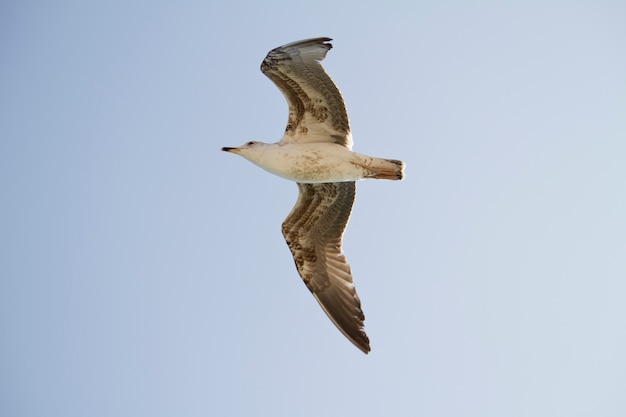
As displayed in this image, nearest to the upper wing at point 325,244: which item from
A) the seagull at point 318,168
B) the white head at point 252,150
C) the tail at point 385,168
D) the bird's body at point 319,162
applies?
the seagull at point 318,168

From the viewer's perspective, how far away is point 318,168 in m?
9.84

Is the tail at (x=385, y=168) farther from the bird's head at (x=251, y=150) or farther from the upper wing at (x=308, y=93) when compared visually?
the bird's head at (x=251, y=150)

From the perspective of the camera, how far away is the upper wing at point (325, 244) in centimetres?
1059

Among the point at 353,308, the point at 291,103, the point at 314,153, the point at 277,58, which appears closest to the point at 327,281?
the point at 353,308

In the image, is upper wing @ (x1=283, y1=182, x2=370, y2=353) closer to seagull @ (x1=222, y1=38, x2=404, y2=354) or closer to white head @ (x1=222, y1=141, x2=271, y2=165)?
seagull @ (x1=222, y1=38, x2=404, y2=354)

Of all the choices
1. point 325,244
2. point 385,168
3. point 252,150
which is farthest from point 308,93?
point 325,244

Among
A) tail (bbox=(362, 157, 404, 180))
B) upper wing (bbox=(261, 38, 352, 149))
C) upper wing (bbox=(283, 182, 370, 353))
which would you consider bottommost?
upper wing (bbox=(283, 182, 370, 353))

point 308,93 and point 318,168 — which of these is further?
point 318,168

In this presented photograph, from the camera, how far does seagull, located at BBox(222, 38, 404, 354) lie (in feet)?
30.6

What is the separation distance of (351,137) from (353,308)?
2614 mm

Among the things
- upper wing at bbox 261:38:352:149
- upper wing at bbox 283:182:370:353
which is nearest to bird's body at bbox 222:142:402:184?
upper wing at bbox 261:38:352:149

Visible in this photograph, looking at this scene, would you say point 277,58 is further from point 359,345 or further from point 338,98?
point 359,345

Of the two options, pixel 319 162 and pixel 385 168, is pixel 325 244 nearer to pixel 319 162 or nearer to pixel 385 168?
pixel 319 162

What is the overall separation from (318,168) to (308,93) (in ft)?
3.52
